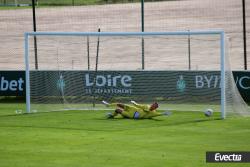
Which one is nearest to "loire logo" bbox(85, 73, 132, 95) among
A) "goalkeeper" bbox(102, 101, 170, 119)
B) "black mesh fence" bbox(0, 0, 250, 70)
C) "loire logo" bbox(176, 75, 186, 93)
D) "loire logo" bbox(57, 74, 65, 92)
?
"loire logo" bbox(57, 74, 65, 92)

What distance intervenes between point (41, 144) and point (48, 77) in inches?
304

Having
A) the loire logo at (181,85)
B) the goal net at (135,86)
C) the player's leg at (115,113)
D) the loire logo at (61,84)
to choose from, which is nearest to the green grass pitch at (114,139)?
the player's leg at (115,113)

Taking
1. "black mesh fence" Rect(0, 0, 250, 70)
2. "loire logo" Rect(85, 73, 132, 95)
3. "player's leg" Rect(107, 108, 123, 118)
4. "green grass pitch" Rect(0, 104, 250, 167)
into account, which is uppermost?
"black mesh fence" Rect(0, 0, 250, 70)

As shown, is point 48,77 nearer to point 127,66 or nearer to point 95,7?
point 127,66

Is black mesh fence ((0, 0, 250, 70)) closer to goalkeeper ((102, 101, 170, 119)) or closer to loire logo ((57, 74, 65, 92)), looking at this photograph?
loire logo ((57, 74, 65, 92))

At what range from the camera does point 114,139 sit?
54.0 feet

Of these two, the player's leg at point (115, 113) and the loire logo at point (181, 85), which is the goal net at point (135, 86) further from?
the player's leg at point (115, 113)

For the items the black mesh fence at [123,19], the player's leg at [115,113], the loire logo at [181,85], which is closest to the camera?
the player's leg at [115,113]

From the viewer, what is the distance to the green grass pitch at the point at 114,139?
1406cm

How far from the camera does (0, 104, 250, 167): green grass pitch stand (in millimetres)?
14062

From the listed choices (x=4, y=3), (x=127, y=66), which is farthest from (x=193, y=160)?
(x=4, y=3)

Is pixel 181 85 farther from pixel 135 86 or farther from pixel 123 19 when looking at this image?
pixel 123 19

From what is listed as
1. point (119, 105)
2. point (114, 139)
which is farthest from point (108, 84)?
point (114, 139)

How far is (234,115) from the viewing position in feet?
65.5
